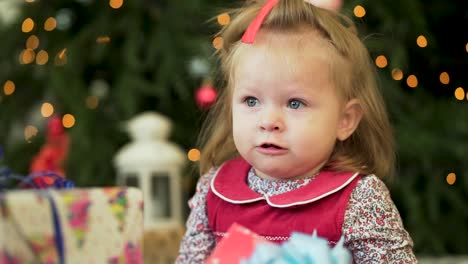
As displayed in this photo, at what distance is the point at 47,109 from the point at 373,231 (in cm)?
154

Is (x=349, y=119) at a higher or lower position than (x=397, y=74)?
higher

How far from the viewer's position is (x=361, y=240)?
50.3 inches

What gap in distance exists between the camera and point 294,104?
130 cm

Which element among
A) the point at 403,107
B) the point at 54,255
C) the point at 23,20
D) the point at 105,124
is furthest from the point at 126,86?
the point at 54,255

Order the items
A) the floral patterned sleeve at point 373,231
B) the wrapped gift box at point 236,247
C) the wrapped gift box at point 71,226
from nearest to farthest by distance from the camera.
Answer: the wrapped gift box at point 71,226, the wrapped gift box at point 236,247, the floral patterned sleeve at point 373,231

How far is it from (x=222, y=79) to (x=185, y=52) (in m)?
1.06

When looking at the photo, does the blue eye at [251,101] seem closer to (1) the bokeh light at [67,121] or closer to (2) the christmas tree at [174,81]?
(2) the christmas tree at [174,81]

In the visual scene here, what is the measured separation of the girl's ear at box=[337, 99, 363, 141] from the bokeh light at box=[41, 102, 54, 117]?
Answer: 142cm

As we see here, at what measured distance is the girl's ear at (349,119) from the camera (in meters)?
1.37

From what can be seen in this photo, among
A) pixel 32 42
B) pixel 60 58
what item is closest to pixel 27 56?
pixel 32 42

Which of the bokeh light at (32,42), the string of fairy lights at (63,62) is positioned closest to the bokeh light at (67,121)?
the string of fairy lights at (63,62)

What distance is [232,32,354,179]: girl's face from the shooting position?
1291mm

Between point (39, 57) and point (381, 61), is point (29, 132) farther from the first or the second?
point (381, 61)

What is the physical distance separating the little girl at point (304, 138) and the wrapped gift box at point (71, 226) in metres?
0.28
